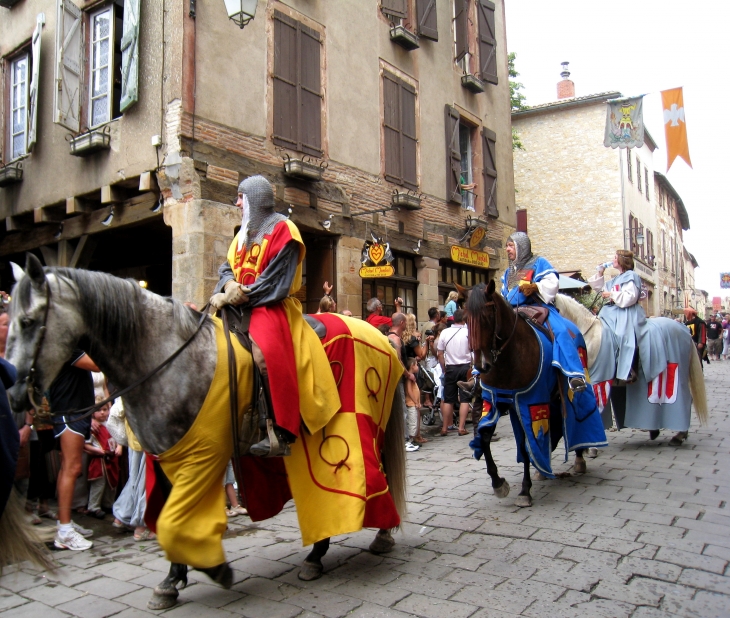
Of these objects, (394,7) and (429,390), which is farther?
(394,7)

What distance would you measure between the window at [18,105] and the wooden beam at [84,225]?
1.51 metres

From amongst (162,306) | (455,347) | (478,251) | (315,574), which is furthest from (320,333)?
(478,251)

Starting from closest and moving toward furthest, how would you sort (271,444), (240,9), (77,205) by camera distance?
(271,444) → (240,9) → (77,205)

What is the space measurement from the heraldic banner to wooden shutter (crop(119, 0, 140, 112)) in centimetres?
1205

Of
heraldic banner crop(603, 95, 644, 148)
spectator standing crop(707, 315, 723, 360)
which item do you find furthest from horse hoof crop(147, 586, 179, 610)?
spectator standing crop(707, 315, 723, 360)

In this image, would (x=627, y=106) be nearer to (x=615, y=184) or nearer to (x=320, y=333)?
(x=615, y=184)

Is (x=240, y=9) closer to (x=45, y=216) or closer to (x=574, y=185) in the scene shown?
(x=45, y=216)

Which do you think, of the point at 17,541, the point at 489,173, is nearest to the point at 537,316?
the point at 17,541

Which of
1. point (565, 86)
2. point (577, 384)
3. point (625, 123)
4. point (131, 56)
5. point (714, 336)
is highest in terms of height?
point (565, 86)

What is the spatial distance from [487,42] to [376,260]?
8.07 meters

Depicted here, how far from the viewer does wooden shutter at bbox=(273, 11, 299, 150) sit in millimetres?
10039

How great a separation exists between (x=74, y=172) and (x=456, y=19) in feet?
32.2

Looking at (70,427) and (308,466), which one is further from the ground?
(70,427)

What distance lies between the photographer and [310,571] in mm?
3551
